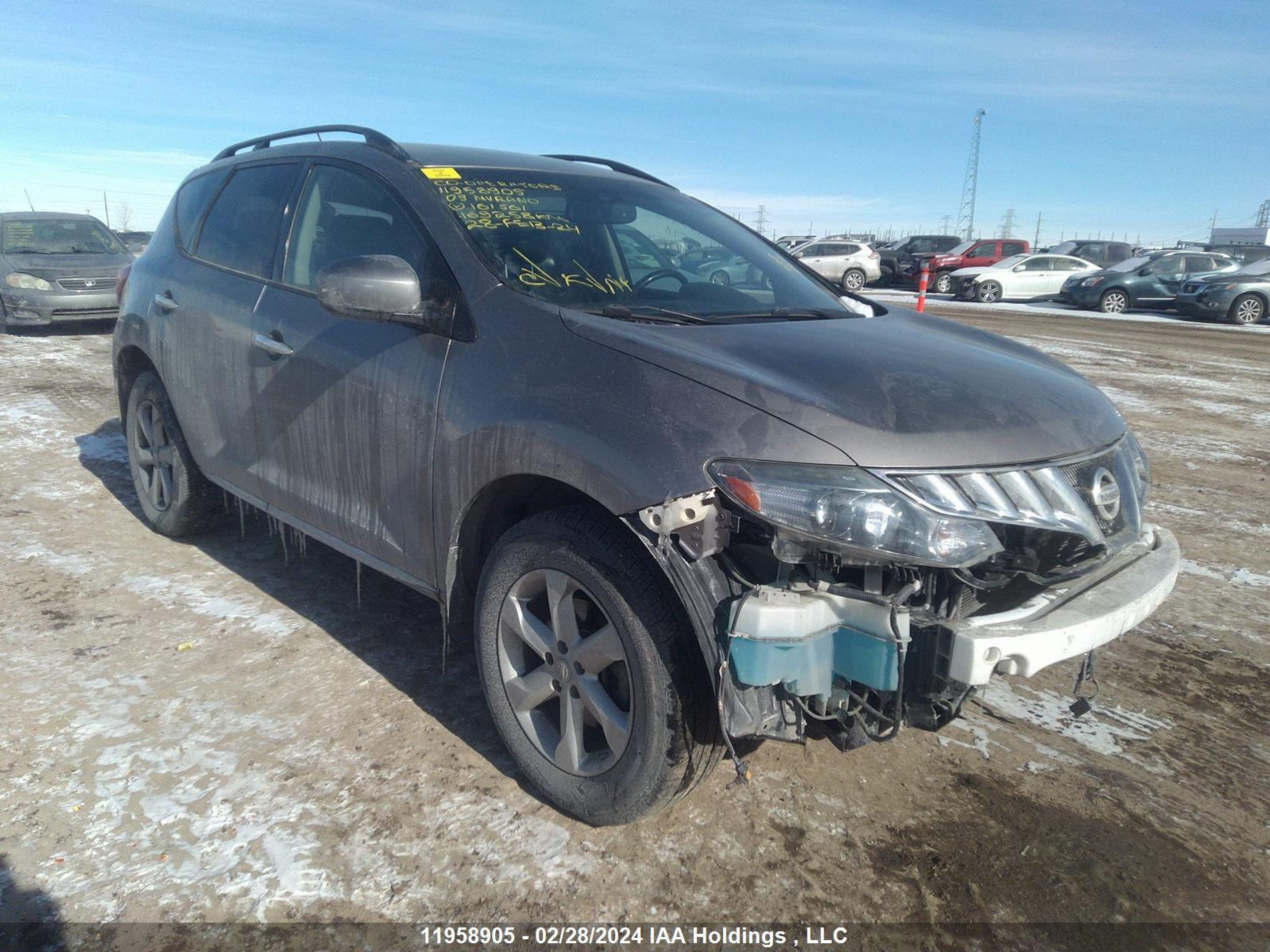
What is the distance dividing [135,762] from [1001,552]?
2.53 metres

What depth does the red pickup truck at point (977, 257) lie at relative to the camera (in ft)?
83.4

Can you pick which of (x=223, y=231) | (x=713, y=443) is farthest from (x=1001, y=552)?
(x=223, y=231)

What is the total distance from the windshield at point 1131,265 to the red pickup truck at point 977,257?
3.69 metres

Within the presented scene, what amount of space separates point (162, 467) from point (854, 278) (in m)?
25.1

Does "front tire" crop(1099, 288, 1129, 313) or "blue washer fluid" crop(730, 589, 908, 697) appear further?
"front tire" crop(1099, 288, 1129, 313)

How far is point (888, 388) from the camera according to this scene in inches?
88.9

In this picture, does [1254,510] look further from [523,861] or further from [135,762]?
[135,762]

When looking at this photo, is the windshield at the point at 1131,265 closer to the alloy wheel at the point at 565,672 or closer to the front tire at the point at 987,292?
the front tire at the point at 987,292

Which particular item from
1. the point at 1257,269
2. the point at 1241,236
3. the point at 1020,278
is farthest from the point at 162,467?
the point at 1241,236

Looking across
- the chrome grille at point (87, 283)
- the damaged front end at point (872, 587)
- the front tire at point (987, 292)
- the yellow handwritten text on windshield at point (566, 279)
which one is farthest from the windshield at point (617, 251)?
the front tire at point (987, 292)

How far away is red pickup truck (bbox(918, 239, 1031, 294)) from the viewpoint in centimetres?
2542

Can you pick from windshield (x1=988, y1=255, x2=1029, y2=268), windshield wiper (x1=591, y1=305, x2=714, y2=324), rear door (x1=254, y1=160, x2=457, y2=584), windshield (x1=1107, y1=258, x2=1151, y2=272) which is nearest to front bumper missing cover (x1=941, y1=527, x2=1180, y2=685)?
windshield wiper (x1=591, y1=305, x2=714, y2=324)

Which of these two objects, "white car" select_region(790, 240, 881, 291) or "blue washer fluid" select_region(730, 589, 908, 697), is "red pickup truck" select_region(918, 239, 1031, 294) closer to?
A: "white car" select_region(790, 240, 881, 291)

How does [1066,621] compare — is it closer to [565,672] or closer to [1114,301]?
[565,672]
